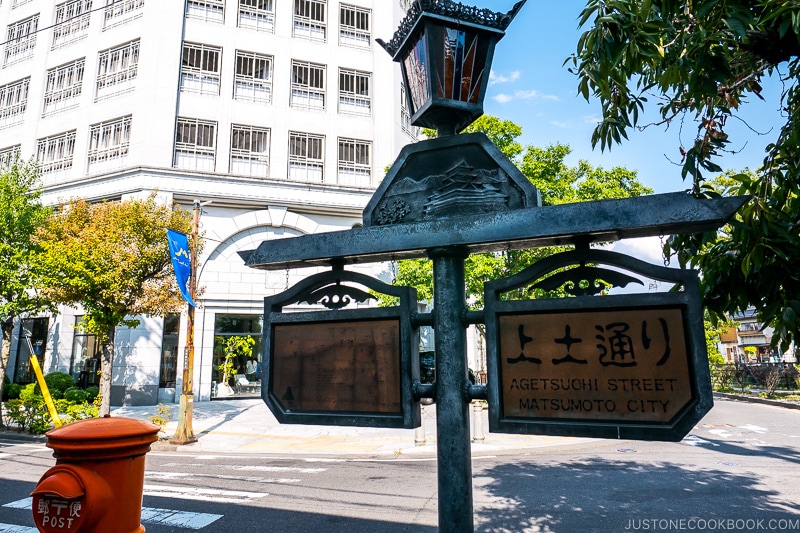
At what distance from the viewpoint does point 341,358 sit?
2.52m

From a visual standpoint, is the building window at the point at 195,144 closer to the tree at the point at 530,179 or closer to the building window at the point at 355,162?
the building window at the point at 355,162

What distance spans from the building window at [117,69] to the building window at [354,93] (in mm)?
9717

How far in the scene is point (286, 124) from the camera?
23281mm

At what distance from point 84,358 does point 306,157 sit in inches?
546

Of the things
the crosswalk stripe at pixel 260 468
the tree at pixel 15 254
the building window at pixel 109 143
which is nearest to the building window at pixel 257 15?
the building window at pixel 109 143

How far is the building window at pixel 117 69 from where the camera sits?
2281cm

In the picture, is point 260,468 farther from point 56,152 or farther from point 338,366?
point 56,152

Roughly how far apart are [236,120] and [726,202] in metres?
23.6

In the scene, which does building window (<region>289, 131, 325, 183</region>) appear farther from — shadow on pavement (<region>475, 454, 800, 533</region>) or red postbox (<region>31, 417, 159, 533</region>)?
red postbox (<region>31, 417, 159, 533</region>)

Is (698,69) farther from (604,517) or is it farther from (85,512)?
(604,517)

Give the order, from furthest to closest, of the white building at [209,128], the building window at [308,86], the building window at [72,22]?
the building window at [72,22] → the building window at [308,86] → the white building at [209,128]

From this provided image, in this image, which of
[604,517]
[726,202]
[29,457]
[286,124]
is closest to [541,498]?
[604,517]

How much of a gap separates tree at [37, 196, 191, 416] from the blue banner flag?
94.4 inches

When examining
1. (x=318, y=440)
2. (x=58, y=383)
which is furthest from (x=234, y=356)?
(x=318, y=440)
